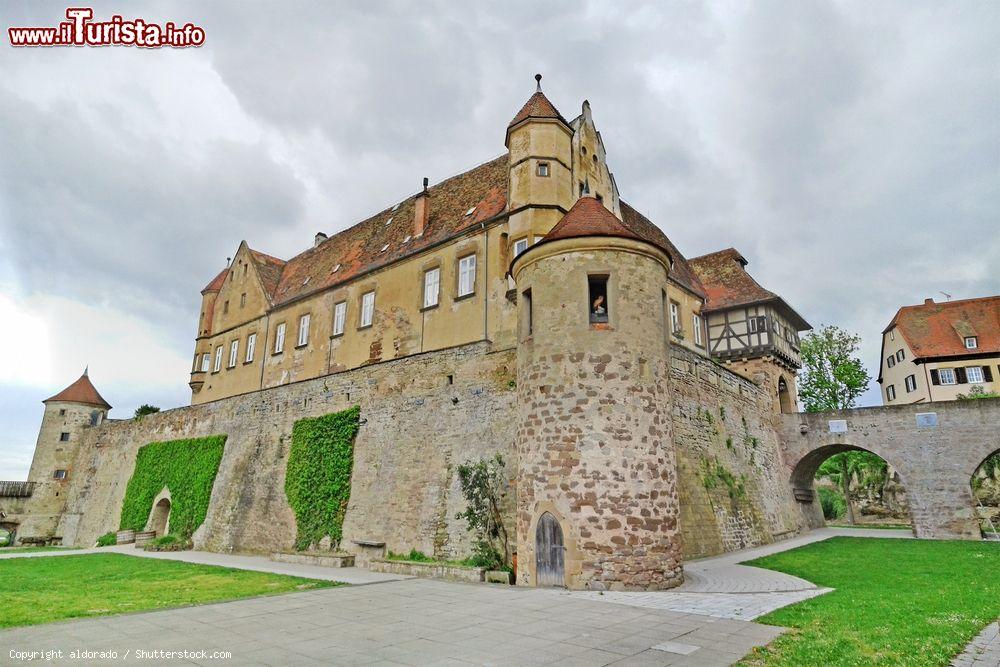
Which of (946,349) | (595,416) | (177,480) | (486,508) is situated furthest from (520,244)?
(946,349)

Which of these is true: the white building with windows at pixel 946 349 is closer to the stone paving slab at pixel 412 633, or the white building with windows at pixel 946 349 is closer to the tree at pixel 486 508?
the tree at pixel 486 508

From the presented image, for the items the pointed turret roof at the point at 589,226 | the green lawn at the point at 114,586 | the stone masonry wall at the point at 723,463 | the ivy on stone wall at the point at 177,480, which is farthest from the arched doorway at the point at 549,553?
the ivy on stone wall at the point at 177,480

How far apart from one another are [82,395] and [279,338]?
17050mm

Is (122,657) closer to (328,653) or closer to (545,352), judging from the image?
(328,653)

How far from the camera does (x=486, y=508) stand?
14.0m

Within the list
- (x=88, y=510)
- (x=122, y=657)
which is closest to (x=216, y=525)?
(x=88, y=510)

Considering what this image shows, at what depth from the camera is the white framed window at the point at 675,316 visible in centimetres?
2538

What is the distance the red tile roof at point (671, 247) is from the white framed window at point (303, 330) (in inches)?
620

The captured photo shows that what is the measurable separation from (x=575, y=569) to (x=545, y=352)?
4.22 metres

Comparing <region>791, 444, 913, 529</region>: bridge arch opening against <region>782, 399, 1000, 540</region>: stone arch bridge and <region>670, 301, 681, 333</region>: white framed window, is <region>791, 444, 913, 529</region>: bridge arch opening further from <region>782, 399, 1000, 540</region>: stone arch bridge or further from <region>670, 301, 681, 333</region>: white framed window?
<region>670, 301, 681, 333</region>: white framed window

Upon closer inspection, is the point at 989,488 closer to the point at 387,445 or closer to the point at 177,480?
the point at 387,445

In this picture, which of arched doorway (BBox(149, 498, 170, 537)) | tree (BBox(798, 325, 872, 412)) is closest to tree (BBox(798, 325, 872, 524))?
tree (BBox(798, 325, 872, 412))

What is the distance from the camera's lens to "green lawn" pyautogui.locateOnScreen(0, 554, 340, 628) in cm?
888

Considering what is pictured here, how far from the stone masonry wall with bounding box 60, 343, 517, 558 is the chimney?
25.8 feet
